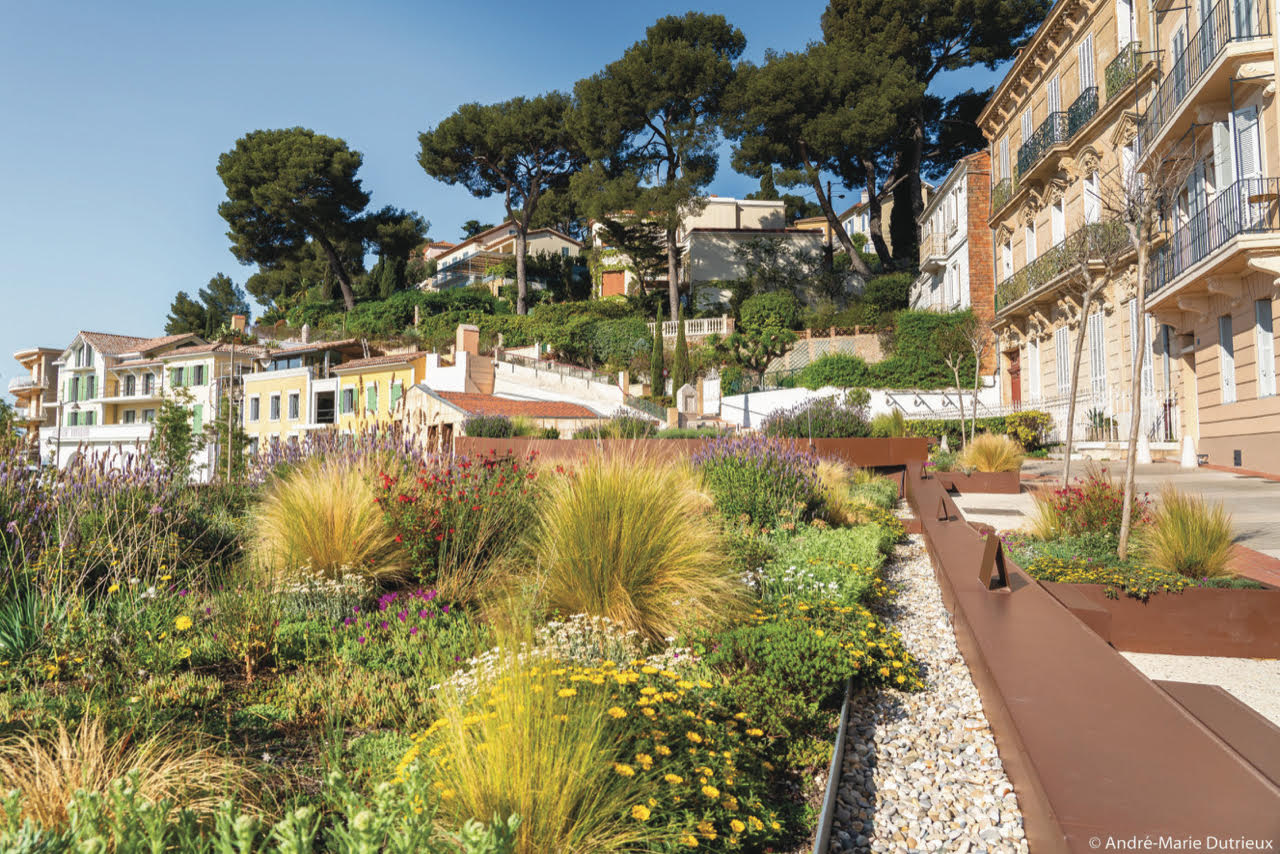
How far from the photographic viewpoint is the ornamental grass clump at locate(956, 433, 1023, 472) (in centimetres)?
1211

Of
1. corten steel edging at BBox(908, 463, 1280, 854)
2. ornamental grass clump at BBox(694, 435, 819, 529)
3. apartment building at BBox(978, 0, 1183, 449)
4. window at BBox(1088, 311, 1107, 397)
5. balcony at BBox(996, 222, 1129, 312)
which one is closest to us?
corten steel edging at BBox(908, 463, 1280, 854)

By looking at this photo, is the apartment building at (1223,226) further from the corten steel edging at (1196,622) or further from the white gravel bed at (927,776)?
the white gravel bed at (927,776)

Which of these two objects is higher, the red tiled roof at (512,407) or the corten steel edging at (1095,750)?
the red tiled roof at (512,407)

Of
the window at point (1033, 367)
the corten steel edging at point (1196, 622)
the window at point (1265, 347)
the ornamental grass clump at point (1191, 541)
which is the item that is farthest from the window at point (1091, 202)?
the corten steel edging at point (1196, 622)

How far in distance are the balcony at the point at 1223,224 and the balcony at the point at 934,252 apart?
14.2 meters

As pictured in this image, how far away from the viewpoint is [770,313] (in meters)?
31.1

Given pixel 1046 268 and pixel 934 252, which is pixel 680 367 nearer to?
pixel 934 252

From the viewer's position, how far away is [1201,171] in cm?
1402

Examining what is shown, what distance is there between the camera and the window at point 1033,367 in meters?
21.6

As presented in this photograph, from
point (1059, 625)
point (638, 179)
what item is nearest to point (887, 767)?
point (1059, 625)

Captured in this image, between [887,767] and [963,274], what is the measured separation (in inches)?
1079

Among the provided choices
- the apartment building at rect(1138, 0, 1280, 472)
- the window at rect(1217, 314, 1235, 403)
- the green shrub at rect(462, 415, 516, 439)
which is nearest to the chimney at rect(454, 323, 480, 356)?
the green shrub at rect(462, 415, 516, 439)

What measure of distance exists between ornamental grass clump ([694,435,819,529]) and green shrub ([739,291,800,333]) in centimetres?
2355

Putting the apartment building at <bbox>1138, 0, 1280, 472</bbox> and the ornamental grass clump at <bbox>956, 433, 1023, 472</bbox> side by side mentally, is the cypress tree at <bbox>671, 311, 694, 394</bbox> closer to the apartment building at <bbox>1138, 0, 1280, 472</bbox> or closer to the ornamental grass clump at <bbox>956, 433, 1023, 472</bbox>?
the apartment building at <bbox>1138, 0, 1280, 472</bbox>
